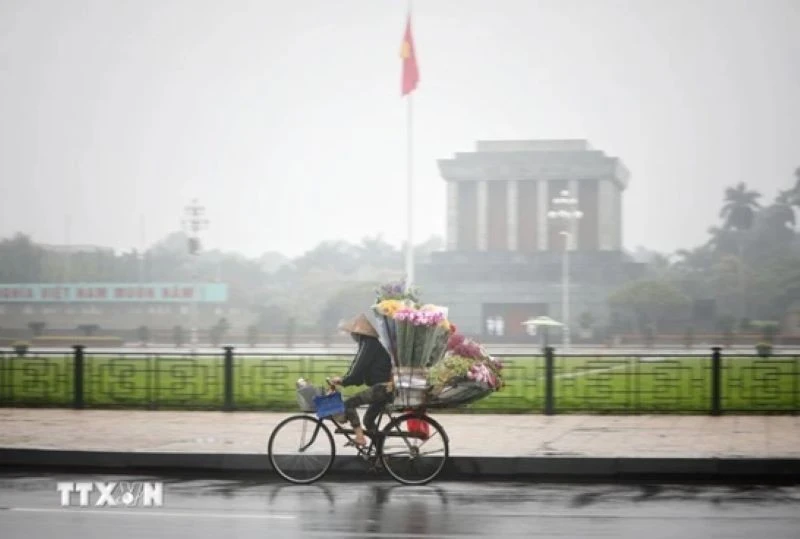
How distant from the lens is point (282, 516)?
28.2 feet

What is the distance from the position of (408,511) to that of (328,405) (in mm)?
1536

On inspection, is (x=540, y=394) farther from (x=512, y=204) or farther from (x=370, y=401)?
(x=512, y=204)

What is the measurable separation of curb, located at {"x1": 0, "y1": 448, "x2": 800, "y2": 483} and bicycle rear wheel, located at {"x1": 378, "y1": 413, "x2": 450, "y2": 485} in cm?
65

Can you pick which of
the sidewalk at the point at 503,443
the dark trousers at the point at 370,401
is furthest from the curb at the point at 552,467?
the dark trousers at the point at 370,401

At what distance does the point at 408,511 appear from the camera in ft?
29.1

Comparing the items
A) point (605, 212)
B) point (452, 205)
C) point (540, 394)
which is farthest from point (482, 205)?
point (540, 394)

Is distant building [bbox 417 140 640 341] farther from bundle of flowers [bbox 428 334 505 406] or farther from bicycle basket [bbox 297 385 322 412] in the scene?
bicycle basket [bbox 297 385 322 412]

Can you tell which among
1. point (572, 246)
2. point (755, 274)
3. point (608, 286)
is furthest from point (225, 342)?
point (755, 274)

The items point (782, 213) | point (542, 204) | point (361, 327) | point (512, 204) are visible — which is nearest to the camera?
point (361, 327)

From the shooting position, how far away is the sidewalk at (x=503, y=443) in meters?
11.1

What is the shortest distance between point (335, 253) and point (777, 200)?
3970 centimetres

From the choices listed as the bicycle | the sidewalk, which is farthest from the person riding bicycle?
the sidewalk

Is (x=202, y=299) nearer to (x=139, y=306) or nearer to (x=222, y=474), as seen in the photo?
(x=139, y=306)

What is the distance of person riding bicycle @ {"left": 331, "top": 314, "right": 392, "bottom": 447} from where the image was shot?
32.8 ft
